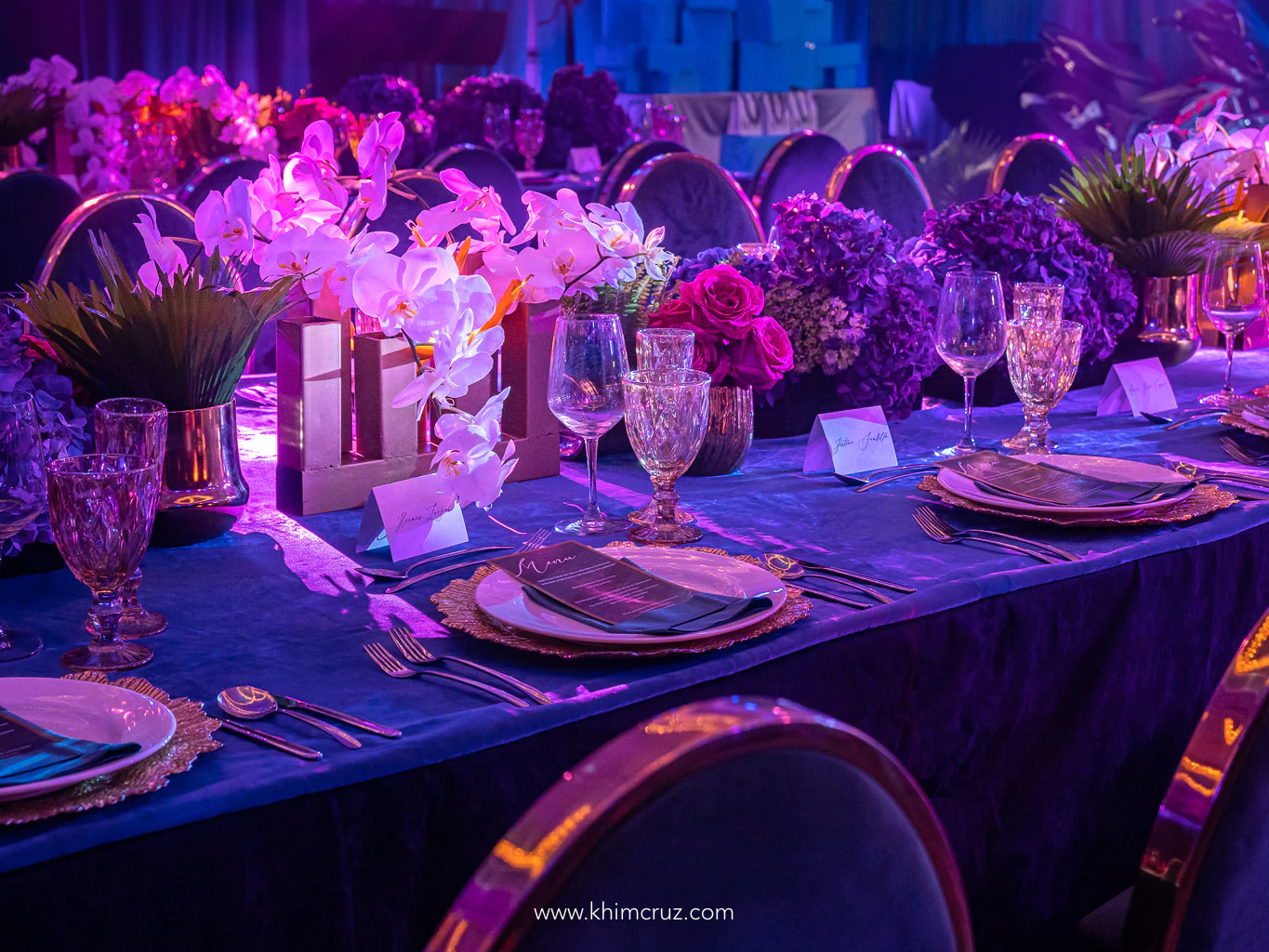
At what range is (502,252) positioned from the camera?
142 cm

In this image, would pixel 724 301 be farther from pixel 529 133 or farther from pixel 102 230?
pixel 529 133

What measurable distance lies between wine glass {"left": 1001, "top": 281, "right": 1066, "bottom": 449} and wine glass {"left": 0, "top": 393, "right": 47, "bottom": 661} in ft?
3.85

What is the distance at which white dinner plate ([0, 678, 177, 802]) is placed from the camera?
0.80m

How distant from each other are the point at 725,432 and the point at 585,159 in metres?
4.29

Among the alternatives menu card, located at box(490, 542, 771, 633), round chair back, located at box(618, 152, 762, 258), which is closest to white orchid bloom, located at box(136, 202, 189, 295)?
menu card, located at box(490, 542, 771, 633)

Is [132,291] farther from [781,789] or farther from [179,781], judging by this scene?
[781,789]

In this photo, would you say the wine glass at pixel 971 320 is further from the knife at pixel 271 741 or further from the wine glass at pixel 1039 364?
the knife at pixel 271 741

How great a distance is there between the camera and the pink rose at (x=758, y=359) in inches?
59.1

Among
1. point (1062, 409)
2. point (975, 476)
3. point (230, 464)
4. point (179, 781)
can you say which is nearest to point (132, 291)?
point (230, 464)

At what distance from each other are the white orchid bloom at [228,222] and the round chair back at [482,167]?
2244 millimetres

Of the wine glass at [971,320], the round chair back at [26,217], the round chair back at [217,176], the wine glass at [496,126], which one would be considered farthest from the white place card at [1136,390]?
the wine glass at [496,126]

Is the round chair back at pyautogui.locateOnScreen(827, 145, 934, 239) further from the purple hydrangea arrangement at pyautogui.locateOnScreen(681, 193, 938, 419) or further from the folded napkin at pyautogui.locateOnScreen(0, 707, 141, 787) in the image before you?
the folded napkin at pyautogui.locateOnScreen(0, 707, 141, 787)

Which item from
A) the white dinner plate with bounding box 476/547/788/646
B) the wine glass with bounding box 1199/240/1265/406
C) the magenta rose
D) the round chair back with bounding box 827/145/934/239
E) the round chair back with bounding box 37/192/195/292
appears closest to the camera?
the white dinner plate with bounding box 476/547/788/646

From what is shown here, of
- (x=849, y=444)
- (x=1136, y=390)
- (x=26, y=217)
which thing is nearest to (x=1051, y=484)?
(x=849, y=444)
